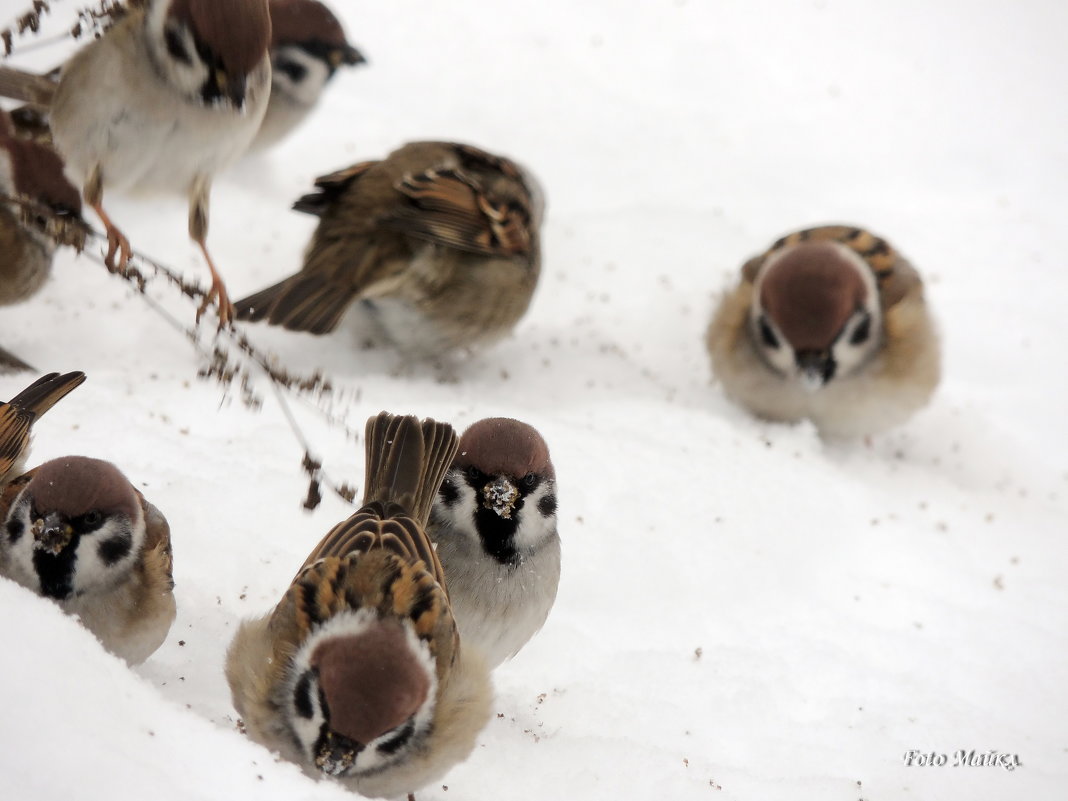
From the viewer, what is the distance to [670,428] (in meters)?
4.45

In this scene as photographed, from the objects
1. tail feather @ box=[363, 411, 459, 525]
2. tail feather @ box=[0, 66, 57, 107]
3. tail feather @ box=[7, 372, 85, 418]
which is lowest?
tail feather @ box=[7, 372, 85, 418]

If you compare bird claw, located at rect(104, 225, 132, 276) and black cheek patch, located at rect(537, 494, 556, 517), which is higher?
bird claw, located at rect(104, 225, 132, 276)

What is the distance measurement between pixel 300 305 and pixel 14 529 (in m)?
1.80

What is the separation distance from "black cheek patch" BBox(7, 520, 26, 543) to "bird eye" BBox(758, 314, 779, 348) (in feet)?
9.57

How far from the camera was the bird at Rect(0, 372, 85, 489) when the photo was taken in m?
2.91

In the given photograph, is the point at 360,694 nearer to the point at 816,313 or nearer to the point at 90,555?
the point at 90,555

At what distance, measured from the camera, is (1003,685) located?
343 centimetres

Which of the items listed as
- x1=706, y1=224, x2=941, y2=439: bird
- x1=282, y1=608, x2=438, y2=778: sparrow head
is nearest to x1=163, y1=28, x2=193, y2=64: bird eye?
x1=282, y1=608, x2=438, y2=778: sparrow head

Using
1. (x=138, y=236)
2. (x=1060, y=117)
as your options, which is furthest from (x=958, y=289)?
(x=138, y=236)

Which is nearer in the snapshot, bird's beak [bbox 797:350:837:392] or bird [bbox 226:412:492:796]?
bird [bbox 226:412:492:796]

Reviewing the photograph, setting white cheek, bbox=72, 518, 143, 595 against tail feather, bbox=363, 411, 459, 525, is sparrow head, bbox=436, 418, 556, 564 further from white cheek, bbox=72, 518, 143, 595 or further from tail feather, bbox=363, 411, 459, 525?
white cheek, bbox=72, 518, 143, 595

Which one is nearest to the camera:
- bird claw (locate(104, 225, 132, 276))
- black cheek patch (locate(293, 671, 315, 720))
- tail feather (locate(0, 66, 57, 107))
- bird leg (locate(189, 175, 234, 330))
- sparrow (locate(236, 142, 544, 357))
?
bird claw (locate(104, 225, 132, 276))

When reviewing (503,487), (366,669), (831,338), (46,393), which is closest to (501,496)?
(503,487)

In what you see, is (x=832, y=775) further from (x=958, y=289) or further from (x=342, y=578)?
(x=958, y=289)
